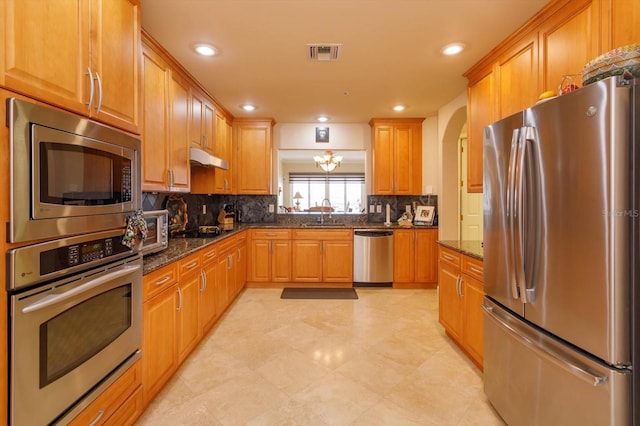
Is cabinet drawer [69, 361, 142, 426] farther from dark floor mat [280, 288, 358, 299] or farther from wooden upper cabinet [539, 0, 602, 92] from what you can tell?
wooden upper cabinet [539, 0, 602, 92]

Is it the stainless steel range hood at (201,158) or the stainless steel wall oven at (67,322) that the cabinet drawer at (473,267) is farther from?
the stainless steel range hood at (201,158)

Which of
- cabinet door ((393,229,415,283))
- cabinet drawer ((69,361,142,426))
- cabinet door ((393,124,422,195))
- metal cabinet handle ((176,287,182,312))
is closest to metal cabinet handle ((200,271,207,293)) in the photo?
metal cabinet handle ((176,287,182,312))

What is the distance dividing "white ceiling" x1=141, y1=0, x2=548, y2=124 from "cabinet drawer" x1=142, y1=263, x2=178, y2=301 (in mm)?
1705

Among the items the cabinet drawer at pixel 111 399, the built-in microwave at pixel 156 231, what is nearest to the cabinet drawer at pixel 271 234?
the built-in microwave at pixel 156 231

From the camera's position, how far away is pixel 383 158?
4586mm

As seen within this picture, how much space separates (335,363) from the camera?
232cm

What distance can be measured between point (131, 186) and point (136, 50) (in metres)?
0.78

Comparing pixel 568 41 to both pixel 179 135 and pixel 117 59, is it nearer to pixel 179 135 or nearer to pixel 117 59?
pixel 117 59

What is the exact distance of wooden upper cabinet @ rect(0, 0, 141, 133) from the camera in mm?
983

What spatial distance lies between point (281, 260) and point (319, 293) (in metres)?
0.73

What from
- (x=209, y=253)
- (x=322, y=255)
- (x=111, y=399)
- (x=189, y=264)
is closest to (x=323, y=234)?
(x=322, y=255)

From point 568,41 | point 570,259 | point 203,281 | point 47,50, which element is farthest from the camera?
point 203,281

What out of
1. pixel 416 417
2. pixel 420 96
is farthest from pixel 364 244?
pixel 416 417

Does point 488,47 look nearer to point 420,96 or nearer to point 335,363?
point 420,96
